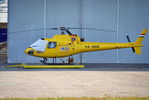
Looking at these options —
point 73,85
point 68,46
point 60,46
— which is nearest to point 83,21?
point 68,46

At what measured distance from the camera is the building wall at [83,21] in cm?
1456

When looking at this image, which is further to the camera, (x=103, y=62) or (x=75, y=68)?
(x=103, y=62)

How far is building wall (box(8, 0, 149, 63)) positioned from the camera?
47.8 feet

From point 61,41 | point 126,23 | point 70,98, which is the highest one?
point 126,23

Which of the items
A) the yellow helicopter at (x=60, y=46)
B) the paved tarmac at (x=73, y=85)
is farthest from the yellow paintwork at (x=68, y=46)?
the paved tarmac at (x=73, y=85)

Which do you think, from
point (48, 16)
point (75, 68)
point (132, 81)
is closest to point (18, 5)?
point (48, 16)

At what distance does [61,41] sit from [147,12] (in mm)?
5129

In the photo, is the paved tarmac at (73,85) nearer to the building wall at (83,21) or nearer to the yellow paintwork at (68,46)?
the yellow paintwork at (68,46)

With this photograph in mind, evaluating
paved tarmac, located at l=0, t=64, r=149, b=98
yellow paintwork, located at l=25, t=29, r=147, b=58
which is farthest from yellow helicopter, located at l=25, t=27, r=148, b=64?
paved tarmac, located at l=0, t=64, r=149, b=98

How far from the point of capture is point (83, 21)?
1454 cm

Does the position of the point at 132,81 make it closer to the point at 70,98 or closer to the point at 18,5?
the point at 70,98

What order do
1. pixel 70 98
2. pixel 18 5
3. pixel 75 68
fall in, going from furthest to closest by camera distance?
pixel 18 5, pixel 75 68, pixel 70 98

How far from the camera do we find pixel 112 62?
1462cm

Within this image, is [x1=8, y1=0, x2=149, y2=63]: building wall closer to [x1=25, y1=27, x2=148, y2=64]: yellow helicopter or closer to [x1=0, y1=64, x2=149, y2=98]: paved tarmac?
[x1=25, y1=27, x2=148, y2=64]: yellow helicopter
